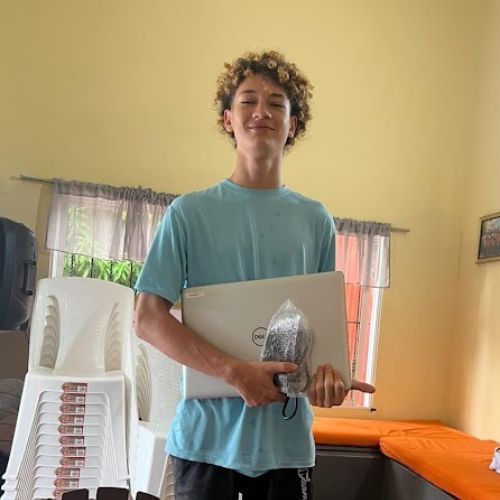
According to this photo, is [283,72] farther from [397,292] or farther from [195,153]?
[397,292]

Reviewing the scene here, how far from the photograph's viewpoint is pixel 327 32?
367cm

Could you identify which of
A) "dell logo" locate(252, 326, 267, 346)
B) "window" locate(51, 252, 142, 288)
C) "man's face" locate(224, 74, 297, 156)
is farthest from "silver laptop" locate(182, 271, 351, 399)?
"window" locate(51, 252, 142, 288)

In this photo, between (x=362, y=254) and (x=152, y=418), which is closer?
(x=152, y=418)

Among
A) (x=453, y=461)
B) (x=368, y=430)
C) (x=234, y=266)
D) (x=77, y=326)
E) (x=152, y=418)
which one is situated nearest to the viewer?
(x=234, y=266)

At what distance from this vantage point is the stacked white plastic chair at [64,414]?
86.3 inches

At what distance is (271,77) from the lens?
1.04 metres

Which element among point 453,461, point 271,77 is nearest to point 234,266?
point 271,77

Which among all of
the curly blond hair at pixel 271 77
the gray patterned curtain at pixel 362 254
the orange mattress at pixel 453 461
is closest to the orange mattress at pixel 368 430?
the orange mattress at pixel 453 461

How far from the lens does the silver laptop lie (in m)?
0.89

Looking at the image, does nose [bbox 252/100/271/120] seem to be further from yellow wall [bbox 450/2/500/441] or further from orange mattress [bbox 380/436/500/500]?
yellow wall [bbox 450/2/500/441]

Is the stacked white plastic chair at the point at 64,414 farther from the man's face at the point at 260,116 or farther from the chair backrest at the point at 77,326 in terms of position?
the man's face at the point at 260,116

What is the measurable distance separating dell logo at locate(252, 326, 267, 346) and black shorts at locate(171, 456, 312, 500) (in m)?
0.20

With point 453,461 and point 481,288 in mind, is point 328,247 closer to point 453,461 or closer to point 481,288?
point 453,461

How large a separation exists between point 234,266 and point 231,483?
0.34m
